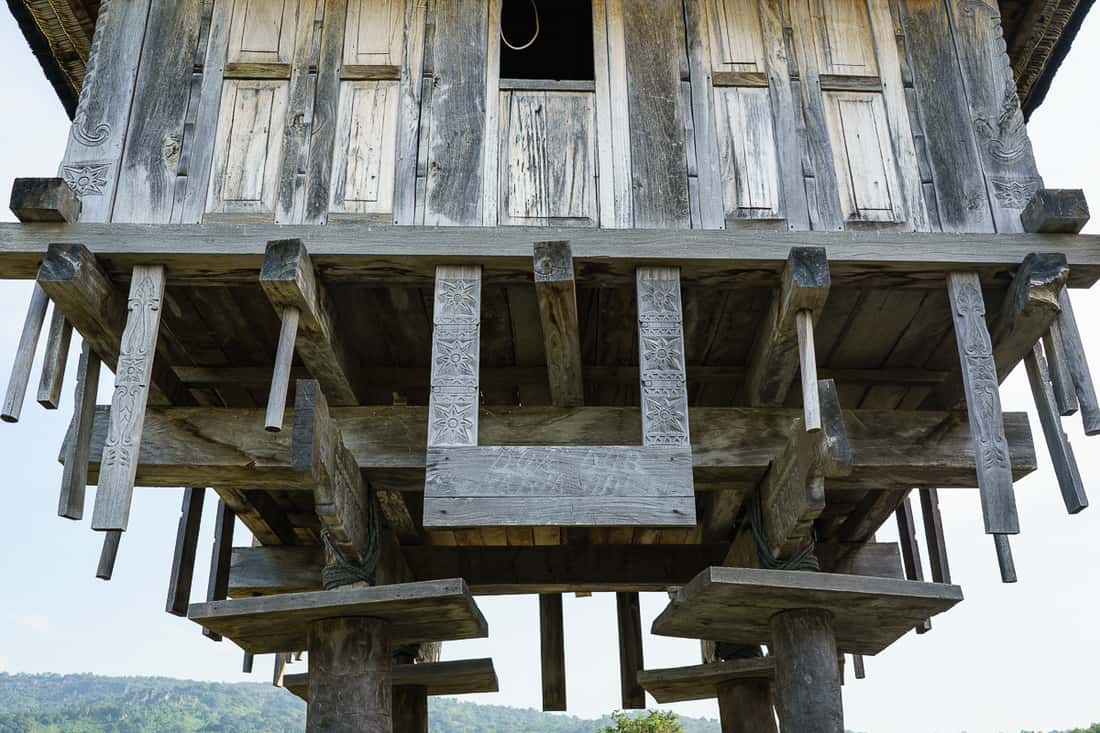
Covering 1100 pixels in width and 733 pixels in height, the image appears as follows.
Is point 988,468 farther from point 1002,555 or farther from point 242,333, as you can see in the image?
point 242,333

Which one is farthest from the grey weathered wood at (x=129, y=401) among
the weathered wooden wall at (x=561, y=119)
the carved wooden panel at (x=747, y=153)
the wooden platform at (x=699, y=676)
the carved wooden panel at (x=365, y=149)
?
the wooden platform at (x=699, y=676)

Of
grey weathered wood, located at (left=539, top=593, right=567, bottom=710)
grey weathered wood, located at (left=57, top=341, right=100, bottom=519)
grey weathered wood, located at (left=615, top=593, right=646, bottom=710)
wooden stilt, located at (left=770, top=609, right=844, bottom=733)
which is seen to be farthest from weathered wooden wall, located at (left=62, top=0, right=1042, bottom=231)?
grey weathered wood, located at (left=615, top=593, right=646, bottom=710)

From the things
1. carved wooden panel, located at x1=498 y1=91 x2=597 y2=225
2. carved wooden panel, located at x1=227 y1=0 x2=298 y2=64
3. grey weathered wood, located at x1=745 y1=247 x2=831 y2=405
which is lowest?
grey weathered wood, located at x1=745 y1=247 x2=831 y2=405

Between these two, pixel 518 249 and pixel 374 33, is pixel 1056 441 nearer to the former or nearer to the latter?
pixel 518 249

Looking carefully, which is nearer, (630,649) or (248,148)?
(248,148)

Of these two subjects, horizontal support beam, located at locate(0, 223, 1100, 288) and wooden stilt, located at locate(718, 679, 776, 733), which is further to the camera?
wooden stilt, located at locate(718, 679, 776, 733)

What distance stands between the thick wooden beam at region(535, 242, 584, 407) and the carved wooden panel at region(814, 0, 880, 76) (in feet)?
6.89

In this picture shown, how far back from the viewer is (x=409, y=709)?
825 centimetres

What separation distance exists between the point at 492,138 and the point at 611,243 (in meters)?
0.96

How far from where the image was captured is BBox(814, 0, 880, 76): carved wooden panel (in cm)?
675

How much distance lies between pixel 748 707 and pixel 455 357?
434 centimetres

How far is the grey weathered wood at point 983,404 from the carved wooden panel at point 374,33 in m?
3.41

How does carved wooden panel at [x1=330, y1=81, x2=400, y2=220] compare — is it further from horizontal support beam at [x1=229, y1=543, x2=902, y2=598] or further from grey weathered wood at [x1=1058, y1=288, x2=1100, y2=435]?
grey weathered wood at [x1=1058, y1=288, x2=1100, y2=435]

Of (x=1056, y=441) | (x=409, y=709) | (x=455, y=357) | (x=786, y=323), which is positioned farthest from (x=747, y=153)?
(x=409, y=709)
